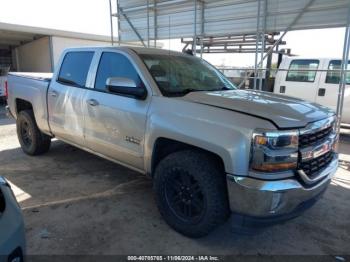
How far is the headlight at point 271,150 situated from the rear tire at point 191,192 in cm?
41

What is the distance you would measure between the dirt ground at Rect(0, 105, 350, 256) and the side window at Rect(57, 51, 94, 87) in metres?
1.44

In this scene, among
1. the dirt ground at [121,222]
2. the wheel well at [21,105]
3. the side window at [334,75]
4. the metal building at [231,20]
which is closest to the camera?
the dirt ground at [121,222]

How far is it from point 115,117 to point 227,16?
5471mm

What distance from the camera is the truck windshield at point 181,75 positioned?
344cm

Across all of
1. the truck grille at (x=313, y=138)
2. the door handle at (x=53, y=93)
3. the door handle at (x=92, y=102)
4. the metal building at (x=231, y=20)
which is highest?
the metal building at (x=231, y=20)

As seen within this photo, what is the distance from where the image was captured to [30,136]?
18.3ft

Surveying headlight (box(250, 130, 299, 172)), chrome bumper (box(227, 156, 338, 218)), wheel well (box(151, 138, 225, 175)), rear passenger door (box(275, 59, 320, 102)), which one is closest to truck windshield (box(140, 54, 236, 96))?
wheel well (box(151, 138, 225, 175))

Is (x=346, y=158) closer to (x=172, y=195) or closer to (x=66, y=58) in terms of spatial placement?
(x=172, y=195)

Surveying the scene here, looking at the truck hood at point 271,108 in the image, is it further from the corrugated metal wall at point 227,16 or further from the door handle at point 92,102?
the corrugated metal wall at point 227,16

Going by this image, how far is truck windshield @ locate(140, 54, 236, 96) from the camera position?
3.44m

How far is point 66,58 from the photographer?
4.79 m

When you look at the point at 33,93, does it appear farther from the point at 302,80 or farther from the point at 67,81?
the point at 302,80

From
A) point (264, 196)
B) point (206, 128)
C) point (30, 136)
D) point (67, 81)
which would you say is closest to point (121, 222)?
point (206, 128)

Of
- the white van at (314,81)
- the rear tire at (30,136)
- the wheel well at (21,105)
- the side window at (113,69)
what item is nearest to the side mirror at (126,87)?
the side window at (113,69)
